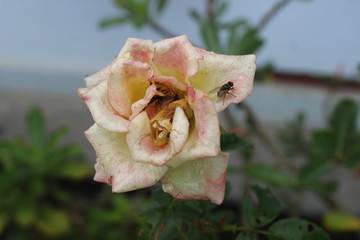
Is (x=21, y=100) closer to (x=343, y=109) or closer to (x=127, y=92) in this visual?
(x=343, y=109)

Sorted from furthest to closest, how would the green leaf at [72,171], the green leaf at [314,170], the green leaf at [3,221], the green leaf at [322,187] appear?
1. the green leaf at [72,171]
2. the green leaf at [3,221]
3. the green leaf at [322,187]
4. the green leaf at [314,170]

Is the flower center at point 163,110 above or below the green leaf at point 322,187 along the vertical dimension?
above

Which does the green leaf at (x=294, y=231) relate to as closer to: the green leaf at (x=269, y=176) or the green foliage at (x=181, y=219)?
the green foliage at (x=181, y=219)

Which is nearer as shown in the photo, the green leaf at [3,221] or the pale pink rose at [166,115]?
the pale pink rose at [166,115]

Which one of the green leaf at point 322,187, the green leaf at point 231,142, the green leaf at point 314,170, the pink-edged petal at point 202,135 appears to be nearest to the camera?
the pink-edged petal at point 202,135

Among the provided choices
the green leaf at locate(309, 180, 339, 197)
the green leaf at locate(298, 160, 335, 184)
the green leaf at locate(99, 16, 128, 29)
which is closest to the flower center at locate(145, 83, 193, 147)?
the green leaf at locate(298, 160, 335, 184)

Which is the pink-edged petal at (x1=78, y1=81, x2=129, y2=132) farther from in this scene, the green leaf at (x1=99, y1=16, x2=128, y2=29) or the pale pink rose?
the green leaf at (x1=99, y1=16, x2=128, y2=29)

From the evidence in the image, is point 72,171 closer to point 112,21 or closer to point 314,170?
point 112,21

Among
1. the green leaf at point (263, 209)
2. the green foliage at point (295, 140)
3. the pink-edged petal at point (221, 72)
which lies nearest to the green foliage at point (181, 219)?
the green leaf at point (263, 209)
